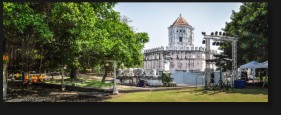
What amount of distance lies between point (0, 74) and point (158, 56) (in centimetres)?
7231

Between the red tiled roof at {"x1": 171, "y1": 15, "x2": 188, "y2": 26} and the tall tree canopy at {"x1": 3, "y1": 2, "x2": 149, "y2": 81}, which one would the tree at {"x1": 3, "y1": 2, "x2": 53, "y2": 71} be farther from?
the red tiled roof at {"x1": 171, "y1": 15, "x2": 188, "y2": 26}

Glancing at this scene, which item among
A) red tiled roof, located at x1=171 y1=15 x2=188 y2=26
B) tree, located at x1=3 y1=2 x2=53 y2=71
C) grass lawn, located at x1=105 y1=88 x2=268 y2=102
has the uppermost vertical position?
red tiled roof, located at x1=171 y1=15 x2=188 y2=26

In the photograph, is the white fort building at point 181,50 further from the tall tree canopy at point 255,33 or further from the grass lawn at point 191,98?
the grass lawn at point 191,98

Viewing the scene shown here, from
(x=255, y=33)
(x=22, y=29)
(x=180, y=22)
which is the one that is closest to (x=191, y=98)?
(x=22, y=29)

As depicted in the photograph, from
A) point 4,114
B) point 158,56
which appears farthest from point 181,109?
point 158,56

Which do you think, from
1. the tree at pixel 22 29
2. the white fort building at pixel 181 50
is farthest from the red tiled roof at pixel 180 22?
the tree at pixel 22 29

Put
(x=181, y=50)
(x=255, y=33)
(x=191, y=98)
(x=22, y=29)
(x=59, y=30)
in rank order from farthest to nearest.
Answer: (x=181, y=50) < (x=255, y=33) < (x=59, y=30) < (x=191, y=98) < (x=22, y=29)

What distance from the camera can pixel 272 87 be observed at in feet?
42.5

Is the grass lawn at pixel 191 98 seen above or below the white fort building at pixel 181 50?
below

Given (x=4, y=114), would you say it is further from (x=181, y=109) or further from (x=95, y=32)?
(x=95, y=32)

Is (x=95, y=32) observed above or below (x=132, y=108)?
above

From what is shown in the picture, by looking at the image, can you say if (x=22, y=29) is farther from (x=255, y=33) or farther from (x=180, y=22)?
(x=180, y=22)

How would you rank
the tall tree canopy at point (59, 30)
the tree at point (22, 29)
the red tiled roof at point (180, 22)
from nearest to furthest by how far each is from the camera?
the tree at point (22, 29), the tall tree canopy at point (59, 30), the red tiled roof at point (180, 22)

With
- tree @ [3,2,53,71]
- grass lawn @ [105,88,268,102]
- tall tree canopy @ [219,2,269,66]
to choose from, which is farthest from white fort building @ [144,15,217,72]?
tree @ [3,2,53,71]
